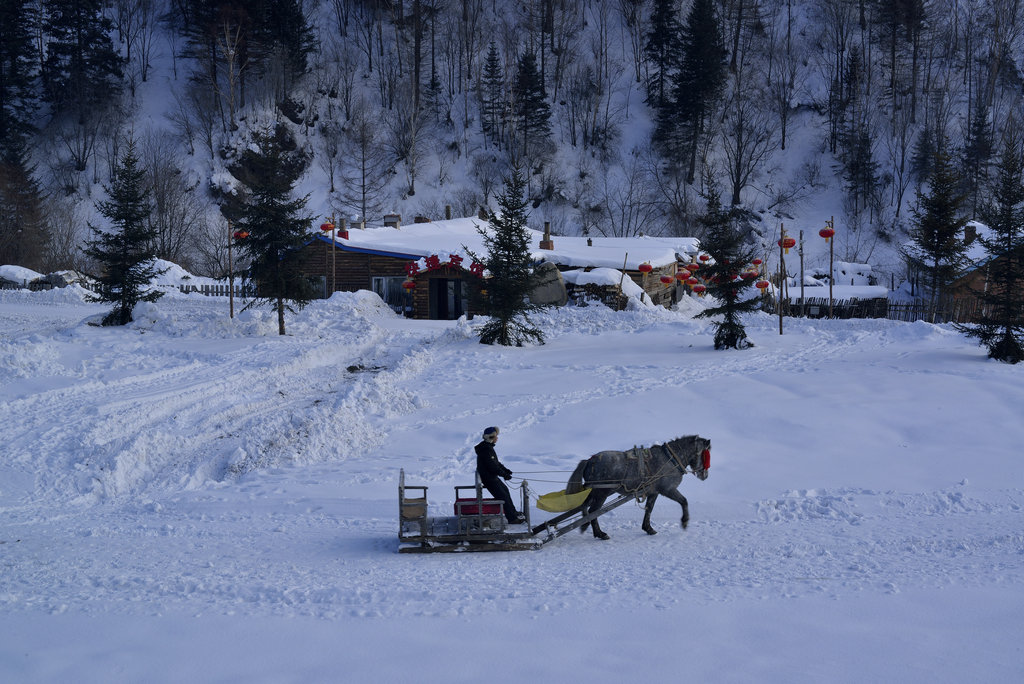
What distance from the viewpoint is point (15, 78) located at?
63188 millimetres

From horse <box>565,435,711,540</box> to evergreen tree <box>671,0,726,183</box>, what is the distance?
198 feet

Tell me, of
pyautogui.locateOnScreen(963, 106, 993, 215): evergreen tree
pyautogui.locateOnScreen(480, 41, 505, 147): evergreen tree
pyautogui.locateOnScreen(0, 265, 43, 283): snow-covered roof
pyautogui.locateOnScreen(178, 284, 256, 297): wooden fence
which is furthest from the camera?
pyautogui.locateOnScreen(480, 41, 505, 147): evergreen tree

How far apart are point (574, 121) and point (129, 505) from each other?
65.5 metres

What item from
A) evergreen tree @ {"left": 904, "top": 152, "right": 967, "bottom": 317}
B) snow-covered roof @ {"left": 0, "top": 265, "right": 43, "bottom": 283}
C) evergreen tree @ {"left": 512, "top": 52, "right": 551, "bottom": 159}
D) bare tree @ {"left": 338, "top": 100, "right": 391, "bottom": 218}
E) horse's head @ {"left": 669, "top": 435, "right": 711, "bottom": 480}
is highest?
evergreen tree @ {"left": 512, "top": 52, "right": 551, "bottom": 159}

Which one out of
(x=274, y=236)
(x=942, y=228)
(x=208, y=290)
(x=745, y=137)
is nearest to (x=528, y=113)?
(x=745, y=137)

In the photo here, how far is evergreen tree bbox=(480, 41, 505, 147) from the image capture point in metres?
71.1

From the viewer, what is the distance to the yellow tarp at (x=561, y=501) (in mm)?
8938

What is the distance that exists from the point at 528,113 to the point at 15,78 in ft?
147

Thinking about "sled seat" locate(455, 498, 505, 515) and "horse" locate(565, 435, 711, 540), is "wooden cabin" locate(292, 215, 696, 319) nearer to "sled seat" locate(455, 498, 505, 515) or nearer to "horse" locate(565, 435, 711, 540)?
"horse" locate(565, 435, 711, 540)

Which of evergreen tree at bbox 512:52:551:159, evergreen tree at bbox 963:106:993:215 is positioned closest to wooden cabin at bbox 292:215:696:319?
evergreen tree at bbox 512:52:551:159

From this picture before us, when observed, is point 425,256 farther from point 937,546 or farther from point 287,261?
point 937,546

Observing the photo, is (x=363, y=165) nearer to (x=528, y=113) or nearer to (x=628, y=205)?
(x=528, y=113)

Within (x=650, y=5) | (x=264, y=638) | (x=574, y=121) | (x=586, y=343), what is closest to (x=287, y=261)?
(x=586, y=343)

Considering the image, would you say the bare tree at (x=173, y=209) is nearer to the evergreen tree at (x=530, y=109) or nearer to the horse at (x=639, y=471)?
the evergreen tree at (x=530, y=109)
